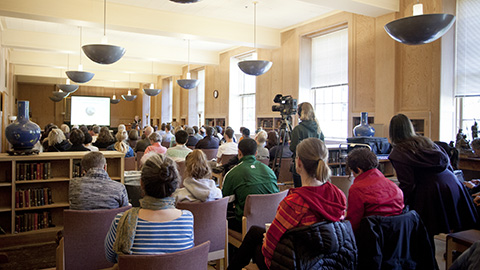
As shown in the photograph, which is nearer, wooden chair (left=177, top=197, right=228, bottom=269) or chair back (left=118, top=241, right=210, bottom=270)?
chair back (left=118, top=241, right=210, bottom=270)

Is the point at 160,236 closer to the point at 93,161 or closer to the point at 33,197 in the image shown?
the point at 93,161

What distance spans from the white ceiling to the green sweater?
12.1 feet

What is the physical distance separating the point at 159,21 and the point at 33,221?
4998 mm

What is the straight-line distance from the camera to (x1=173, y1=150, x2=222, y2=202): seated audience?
2.58m

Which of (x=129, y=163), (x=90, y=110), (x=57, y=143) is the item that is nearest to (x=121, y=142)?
(x=129, y=163)

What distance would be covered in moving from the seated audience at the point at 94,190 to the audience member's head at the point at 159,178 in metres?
0.92

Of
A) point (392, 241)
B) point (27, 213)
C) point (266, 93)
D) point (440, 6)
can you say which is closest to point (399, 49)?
point (440, 6)

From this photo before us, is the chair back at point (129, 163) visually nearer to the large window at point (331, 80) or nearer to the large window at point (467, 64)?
the large window at point (331, 80)

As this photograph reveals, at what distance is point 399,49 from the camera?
6.24 meters

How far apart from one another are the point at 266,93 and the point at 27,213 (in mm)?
6964

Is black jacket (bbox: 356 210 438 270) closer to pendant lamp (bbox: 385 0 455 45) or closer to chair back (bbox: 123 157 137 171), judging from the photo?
pendant lamp (bbox: 385 0 455 45)

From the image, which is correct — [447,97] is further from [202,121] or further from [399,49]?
[202,121]

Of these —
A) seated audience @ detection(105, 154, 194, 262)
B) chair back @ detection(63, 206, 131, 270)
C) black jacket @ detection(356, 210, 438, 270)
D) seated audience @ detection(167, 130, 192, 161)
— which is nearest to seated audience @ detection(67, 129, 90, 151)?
seated audience @ detection(167, 130, 192, 161)

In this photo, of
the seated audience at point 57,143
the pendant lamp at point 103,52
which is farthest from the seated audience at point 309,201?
the seated audience at point 57,143
